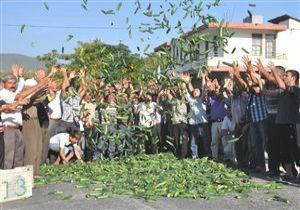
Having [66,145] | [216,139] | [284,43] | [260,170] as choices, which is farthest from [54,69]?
[284,43]

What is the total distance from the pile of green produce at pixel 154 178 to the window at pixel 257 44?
37.9 metres

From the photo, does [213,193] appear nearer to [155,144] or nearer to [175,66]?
[175,66]

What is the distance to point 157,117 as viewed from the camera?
12.8 metres

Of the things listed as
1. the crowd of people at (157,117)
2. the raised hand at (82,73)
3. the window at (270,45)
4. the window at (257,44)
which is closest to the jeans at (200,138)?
the crowd of people at (157,117)

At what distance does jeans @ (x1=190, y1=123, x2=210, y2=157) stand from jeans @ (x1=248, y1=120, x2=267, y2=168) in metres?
1.88

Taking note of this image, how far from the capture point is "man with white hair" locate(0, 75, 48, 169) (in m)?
8.66

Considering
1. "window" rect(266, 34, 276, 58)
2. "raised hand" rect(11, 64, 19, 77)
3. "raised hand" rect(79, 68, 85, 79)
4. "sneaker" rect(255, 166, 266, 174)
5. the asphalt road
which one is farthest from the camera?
"window" rect(266, 34, 276, 58)

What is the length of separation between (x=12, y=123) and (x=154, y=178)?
257cm

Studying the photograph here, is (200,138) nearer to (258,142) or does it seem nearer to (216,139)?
(216,139)

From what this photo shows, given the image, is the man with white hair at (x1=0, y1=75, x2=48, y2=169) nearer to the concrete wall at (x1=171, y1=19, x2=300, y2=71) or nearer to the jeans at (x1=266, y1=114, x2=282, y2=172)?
the jeans at (x1=266, y1=114, x2=282, y2=172)

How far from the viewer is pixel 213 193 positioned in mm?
7316

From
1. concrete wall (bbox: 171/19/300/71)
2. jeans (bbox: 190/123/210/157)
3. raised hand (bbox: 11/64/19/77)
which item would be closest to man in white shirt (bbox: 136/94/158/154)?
jeans (bbox: 190/123/210/157)

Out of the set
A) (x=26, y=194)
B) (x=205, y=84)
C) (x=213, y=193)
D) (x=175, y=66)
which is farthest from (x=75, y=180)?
(x=205, y=84)

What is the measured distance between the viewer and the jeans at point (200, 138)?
1195 cm
